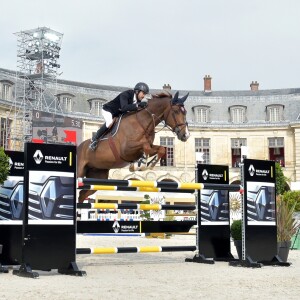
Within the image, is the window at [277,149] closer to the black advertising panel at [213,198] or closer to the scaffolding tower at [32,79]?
the scaffolding tower at [32,79]

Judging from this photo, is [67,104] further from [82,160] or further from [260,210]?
[260,210]

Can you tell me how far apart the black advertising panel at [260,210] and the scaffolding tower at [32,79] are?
31.3 metres

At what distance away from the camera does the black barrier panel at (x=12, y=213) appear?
30.0 feet

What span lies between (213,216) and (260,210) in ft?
3.05

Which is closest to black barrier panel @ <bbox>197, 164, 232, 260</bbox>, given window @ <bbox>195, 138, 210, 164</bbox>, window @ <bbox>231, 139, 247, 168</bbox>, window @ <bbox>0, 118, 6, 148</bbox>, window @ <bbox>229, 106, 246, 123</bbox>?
window @ <bbox>0, 118, 6, 148</bbox>

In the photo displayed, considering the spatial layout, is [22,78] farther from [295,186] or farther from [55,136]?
[295,186]

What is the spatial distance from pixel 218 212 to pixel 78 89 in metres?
39.1

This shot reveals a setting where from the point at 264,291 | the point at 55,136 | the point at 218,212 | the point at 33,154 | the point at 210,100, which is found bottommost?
the point at 264,291

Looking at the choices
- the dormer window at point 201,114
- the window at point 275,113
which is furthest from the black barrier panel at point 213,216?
the window at point 275,113

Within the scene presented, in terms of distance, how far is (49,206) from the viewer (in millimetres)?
8219

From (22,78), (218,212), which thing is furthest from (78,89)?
(218,212)

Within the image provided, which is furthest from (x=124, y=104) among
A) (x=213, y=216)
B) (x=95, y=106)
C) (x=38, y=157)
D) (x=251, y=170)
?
(x=95, y=106)

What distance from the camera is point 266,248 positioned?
1028cm

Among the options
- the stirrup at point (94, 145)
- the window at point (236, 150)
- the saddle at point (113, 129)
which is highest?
the window at point (236, 150)
